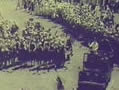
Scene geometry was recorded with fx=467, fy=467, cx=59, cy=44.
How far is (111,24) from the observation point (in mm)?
31078

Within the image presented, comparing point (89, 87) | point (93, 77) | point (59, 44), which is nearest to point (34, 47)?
point (59, 44)

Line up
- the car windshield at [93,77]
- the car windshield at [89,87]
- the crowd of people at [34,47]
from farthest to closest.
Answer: the crowd of people at [34,47]
the car windshield at [93,77]
the car windshield at [89,87]

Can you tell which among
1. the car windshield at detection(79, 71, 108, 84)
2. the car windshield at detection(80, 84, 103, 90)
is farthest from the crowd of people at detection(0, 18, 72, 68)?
the car windshield at detection(80, 84, 103, 90)

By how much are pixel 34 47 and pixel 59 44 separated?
157 centimetres

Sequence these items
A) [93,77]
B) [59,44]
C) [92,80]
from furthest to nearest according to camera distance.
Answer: [59,44] < [93,77] < [92,80]

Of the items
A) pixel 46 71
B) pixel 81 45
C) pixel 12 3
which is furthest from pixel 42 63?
pixel 12 3

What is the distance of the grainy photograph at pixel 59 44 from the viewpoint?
26859 mm

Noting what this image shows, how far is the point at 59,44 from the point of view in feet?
94.5

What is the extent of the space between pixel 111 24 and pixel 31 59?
6.36 metres

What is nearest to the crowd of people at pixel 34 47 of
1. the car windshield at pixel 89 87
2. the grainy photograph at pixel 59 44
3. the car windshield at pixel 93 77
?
the grainy photograph at pixel 59 44

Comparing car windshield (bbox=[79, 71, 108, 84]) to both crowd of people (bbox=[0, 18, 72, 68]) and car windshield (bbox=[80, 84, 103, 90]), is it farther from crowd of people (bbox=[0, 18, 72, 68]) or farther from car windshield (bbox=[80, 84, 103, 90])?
crowd of people (bbox=[0, 18, 72, 68])

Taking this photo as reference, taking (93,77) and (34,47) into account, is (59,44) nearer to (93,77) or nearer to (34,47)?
(34,47)

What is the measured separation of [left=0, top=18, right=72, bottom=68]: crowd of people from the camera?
28031 millimetres

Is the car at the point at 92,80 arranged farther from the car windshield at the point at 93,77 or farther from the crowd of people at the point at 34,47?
the crowd of people at the point at 34,47
